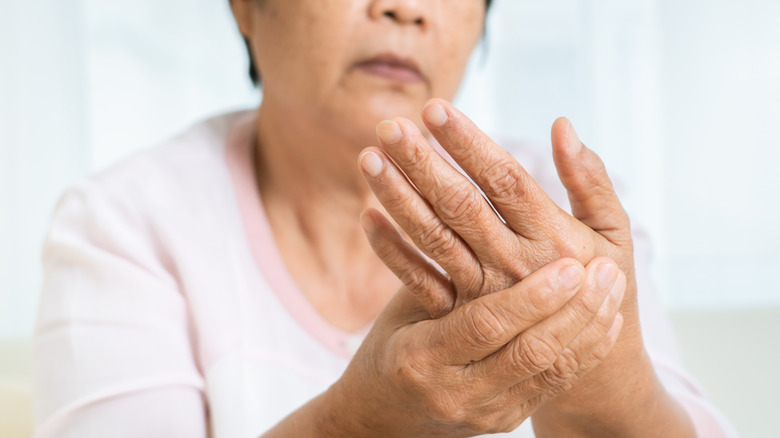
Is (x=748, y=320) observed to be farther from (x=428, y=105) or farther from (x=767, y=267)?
(x=428, y=105)

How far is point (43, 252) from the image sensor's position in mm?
877

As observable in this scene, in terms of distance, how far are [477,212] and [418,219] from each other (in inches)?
1.6

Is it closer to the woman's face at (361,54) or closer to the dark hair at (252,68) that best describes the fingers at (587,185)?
the woman's face at (361,54)

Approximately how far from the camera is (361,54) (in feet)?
2.69

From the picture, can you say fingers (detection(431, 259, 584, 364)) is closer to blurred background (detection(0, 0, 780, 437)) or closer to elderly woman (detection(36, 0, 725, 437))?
elderly woman (detection(36, 0, 725, 437))

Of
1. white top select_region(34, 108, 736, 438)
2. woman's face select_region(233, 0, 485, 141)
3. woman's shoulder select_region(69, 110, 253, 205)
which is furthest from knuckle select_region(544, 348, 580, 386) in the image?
woman's shoulder select_region(69, 110, 253, 205)

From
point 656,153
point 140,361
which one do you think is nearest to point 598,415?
point 140,361

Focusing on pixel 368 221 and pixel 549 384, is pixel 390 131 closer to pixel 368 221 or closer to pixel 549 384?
pixel 368 221

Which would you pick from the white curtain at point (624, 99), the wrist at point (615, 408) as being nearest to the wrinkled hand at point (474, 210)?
the wrist at point (615, 408)

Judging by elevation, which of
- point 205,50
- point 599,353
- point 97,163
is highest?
point 599,353

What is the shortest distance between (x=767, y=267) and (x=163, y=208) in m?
1.84

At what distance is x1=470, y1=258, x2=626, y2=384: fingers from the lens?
0.49 m

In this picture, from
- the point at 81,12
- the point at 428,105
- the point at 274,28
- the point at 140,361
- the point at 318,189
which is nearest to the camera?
the point at 428,105

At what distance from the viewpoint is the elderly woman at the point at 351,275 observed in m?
0.50
